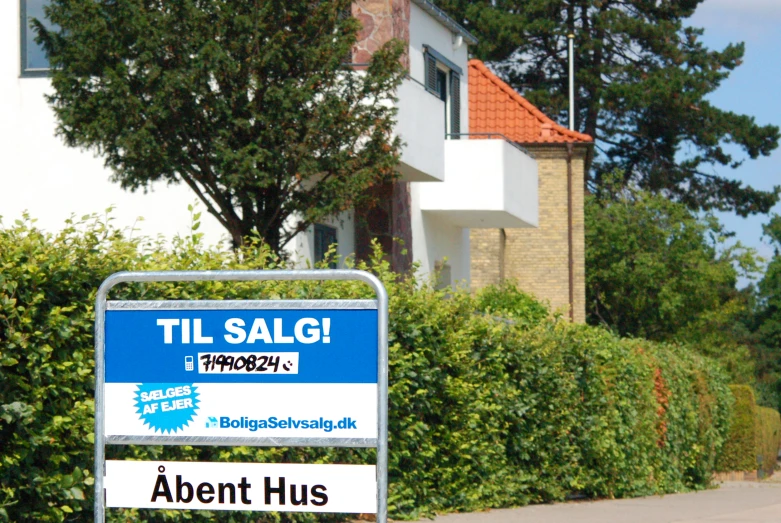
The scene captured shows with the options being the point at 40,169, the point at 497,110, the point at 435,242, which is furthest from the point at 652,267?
the point at 40,169

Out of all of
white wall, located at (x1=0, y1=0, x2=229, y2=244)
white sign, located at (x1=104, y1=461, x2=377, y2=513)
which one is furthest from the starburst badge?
white wall, located at (x1=0, y1=0, x2=229, y2=244)

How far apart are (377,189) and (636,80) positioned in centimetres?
3343

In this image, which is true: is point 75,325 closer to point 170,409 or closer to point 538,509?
point 170,409

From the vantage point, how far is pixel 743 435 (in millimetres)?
34219

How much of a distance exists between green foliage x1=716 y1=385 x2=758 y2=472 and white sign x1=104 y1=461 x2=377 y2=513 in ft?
99.9

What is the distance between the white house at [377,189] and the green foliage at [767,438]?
15946 millimetres

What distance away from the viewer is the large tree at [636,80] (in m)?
51.1

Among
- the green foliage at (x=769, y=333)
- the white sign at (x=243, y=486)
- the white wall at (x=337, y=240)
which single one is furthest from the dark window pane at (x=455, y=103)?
the green foliage at (x=769, y=333)

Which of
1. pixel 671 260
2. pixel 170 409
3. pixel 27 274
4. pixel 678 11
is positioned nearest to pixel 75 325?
pixel 27 274

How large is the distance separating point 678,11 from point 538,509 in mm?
42578

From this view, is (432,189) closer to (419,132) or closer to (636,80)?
(419,132)

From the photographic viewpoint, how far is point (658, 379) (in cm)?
2122

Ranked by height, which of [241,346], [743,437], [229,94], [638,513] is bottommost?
[743,437]

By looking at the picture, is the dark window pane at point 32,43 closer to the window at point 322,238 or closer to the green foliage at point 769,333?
the window at point 322,238
